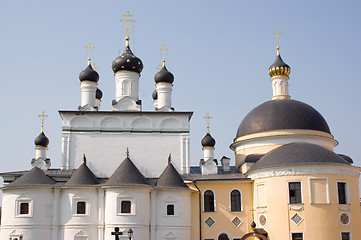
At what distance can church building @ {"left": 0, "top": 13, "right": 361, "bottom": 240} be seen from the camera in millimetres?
22453

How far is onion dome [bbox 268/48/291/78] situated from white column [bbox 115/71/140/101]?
858 centimetres

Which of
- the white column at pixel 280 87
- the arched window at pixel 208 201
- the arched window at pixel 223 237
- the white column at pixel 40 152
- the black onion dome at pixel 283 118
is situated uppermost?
the white column at pixel 280 87

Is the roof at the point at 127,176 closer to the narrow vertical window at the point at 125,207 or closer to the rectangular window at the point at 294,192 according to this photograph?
the narrow vertical window at the point at 125,207

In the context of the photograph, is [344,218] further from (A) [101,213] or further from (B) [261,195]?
(A) [101,213]

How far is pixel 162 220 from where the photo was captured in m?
23.4

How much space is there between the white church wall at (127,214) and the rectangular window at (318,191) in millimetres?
7734

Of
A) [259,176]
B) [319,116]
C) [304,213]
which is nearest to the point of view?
[304,213]

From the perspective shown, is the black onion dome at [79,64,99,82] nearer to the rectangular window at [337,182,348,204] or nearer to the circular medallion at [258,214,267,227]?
the circular medallion at [258,214,267,227]

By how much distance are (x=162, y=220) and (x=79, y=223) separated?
3915mm

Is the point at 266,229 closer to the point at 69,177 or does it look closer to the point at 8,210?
the point at 69,177

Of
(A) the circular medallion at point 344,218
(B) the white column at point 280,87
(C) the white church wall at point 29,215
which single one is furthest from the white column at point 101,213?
(B) the white column at point 280,87

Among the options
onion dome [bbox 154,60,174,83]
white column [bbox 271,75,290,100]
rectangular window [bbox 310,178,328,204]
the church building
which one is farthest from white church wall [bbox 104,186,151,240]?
white column [bbox 271,75,290,100]

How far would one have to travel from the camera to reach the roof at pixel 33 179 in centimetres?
2283

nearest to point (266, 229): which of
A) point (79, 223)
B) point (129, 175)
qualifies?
point (129, 175)
